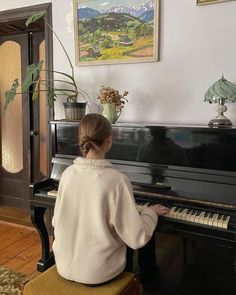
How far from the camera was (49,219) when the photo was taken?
9.64ft

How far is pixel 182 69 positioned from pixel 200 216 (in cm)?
114

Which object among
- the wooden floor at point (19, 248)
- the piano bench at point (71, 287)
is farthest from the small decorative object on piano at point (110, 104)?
the wooden floor at point (19, 248)

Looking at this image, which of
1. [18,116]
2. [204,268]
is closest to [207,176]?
[204,268]

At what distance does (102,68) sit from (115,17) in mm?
411

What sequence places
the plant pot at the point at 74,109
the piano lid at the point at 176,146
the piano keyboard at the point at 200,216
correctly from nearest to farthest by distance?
the piano keyboard at the point at 200,216
the piano lid at the point at 176,146
the plant pot at the point at 74,109

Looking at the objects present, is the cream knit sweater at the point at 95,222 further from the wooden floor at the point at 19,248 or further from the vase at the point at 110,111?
the wooden floor at the point at 19,248

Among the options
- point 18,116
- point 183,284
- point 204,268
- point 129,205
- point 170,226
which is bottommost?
point 183,284

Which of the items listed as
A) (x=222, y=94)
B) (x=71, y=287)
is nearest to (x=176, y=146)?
(x=222, y=94)

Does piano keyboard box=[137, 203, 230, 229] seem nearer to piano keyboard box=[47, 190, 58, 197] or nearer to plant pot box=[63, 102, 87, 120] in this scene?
piano keyboard box=[47, 190, 58, 197]

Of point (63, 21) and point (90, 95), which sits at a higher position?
point (63, 21)

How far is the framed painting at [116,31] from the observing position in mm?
2293

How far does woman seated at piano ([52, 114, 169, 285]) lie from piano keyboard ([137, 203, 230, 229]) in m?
0.27

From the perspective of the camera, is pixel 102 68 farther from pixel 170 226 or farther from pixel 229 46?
pixel 170 226

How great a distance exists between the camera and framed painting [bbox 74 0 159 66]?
229 cm
